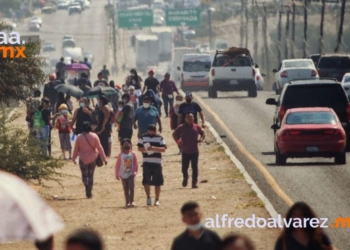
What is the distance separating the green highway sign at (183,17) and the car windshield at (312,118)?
76.1 m

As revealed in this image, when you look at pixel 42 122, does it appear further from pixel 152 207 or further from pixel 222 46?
pixel 222 46

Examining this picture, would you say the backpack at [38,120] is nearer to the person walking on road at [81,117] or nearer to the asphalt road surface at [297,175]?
the person walking on road at [81,117]

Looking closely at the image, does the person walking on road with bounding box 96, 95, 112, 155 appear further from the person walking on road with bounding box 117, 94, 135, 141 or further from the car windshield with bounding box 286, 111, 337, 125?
the car windshield with bounding box 286, 111, 337, 125

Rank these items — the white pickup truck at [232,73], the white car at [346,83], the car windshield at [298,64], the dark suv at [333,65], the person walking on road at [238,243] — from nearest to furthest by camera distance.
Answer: the person walking on road at [238,243] < the white car at [346,83] < the white pickup truck at [232,73] < the dark suv at [333,65] < the car windshield at [298,64]

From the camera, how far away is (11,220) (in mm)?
5074

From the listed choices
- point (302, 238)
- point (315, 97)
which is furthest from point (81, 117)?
point (302, 238)

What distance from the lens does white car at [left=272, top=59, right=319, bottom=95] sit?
48.9 metres

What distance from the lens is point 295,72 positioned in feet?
164

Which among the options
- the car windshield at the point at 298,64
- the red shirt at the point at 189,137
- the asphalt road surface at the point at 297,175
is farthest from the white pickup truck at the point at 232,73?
the red shirt at the point at 189,137

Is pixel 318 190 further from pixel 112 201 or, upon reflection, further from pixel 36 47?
pixel 36 47

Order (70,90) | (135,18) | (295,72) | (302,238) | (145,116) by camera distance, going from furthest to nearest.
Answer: (135,18), (295,72), (70,90), (145,116), (302,238)

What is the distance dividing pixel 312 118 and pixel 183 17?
3062 inches

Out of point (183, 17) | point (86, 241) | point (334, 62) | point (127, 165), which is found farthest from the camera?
point (183, 17)

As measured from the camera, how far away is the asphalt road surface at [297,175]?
18.9 m
